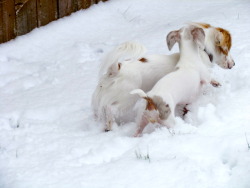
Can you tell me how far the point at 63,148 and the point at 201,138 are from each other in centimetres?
92

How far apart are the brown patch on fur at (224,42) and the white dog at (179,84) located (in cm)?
15

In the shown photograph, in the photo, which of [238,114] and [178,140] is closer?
[178,140]

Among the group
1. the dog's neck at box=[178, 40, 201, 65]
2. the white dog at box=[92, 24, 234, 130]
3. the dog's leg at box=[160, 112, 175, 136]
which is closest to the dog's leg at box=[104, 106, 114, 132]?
the white dog at box=[92, 24, 234, 130]

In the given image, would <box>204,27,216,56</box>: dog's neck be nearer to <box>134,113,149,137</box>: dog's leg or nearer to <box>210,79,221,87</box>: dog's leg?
<box>210,79,221,87</box>: dog's leg

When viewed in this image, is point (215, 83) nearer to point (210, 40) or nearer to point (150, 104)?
point (210, 40)

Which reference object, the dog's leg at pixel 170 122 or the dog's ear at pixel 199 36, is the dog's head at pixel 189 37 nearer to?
the dog's ear at pixel 199 36

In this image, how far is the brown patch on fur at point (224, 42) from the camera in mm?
4180

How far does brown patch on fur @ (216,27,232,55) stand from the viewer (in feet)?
13.7

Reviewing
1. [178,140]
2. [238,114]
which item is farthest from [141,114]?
[238,114]

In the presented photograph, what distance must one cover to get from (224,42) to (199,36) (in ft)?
0.76

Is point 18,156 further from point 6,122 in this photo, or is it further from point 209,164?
point 209,164

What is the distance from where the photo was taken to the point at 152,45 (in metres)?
5.64

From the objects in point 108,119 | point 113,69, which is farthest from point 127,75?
point 108,119

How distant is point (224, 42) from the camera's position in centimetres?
419
